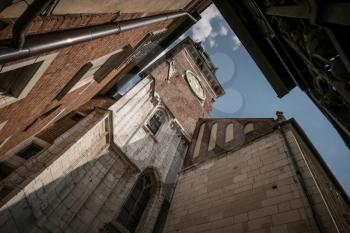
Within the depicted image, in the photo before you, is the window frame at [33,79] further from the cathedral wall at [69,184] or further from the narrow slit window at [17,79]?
the cathedral wall at [69,184]

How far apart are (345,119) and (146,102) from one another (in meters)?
11.3

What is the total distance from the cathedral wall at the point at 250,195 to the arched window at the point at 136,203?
237 cm

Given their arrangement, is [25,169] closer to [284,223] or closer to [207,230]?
[207,230]

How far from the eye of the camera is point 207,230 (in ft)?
22.6

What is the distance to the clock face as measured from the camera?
19281 millimetres

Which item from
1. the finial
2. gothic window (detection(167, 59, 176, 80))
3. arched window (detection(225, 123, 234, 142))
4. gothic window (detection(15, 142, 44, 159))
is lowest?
the finial

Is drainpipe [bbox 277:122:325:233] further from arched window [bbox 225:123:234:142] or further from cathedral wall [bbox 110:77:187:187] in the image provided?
cathedral wall [bbox 110:77:187:187]

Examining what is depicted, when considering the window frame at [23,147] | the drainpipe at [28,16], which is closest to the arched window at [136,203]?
the window frame at [23,147]

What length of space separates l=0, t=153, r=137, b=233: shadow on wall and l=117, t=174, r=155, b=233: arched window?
70cm

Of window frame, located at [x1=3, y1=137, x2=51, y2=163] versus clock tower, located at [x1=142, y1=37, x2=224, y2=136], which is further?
clock tower, located at [x1=142, y1=37, x2=224, y2=136]

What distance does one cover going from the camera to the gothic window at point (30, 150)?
26.9ft

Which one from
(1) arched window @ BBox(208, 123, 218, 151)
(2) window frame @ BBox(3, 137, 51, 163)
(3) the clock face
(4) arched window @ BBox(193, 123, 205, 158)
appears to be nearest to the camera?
(2) window frame @ BBox(3, 137, 51, 163)

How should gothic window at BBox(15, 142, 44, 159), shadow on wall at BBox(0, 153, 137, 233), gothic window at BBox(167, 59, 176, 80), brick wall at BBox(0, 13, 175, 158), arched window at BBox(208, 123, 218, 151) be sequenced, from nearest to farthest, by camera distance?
brick wall at BBox(0, 13, 175, 158), shadow on wall at BBox(0, 153, 137, 233), gothic window at BBox(15, 142, 44, 159), arched window at BBox(208, 123, 218, 151), gothic window at BBox(167, 59, 176, 80)

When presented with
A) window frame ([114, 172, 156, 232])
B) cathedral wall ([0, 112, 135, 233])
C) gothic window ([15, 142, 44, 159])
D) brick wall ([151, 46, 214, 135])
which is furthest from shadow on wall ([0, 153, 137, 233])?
brick wall ([151, 46, 214, 135])
